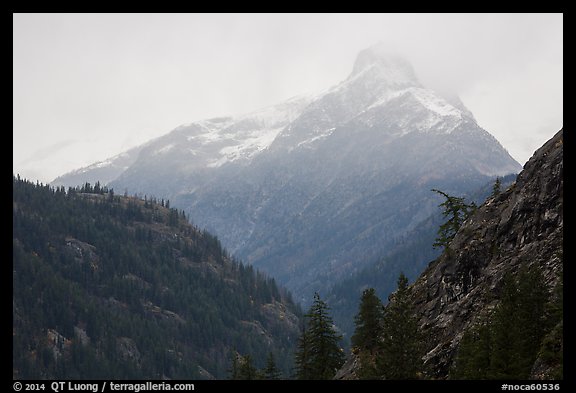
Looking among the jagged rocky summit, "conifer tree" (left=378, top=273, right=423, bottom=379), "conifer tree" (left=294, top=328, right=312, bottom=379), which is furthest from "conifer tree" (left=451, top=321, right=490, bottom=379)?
"conifer tree" (left=294, top=328, right=312, bottom=379)

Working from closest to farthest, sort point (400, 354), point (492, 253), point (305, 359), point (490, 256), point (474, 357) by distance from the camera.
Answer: point (474, 357)
point (400, 354)
point (490, 256)
point (492, 253)
point (305, 359)

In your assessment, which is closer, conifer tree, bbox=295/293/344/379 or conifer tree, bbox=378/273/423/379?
conifer tree, bbox=378/273/423/379

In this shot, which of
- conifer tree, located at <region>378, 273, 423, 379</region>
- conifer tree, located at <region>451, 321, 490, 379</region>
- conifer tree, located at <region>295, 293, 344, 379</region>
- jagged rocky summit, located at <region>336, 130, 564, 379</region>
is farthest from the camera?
conifer tree, located at <region>295, 293, 344, 379</region>

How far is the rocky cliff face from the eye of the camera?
4803 cm

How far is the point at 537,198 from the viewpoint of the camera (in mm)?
52812

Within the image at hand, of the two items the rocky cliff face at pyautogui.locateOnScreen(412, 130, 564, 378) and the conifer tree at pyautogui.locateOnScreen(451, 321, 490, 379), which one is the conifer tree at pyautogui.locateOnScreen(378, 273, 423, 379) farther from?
the rocky cliff face at pyautogui.locateOnScreen(412, 130, 564, 378)

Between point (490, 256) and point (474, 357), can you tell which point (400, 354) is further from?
point (490, 256)

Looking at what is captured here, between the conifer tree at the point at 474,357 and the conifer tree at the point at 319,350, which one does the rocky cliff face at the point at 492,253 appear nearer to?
the conifer tree at the point at 474,357

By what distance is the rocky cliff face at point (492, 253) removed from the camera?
48.0 meters

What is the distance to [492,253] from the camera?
55031 millimetres

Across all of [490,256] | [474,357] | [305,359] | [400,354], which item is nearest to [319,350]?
[305,359]
